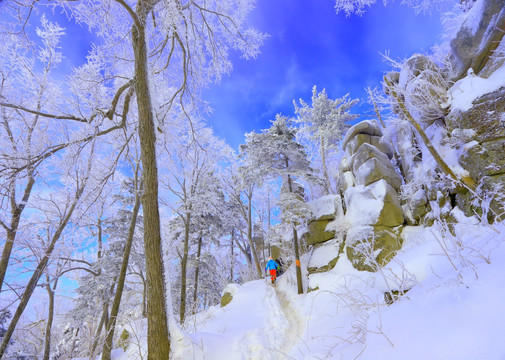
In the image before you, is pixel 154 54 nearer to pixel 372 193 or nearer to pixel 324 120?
pixel 372 193

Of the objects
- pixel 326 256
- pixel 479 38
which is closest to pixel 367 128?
pixel 479 38

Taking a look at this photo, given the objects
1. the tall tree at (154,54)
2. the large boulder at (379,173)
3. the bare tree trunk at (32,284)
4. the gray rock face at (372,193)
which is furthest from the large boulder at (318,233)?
the bare tree trunk at (32,284)

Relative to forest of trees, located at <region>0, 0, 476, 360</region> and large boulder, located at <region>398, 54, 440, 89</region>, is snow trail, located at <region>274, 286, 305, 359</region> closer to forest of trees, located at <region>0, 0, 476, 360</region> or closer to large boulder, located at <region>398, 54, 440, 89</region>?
forest of trees, located at <region>0, 0, 476, 360</region>

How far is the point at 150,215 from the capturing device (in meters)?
3.91

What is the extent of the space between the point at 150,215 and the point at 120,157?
4.74 m

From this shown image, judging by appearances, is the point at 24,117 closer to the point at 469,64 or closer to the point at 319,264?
the point at 319,264

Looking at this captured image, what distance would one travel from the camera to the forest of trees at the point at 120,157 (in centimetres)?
436

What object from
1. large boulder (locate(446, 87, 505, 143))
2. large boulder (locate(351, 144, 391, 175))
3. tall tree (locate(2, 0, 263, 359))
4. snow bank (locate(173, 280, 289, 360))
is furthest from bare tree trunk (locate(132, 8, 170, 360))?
large boulder (locate(351, 144, 391, 175))

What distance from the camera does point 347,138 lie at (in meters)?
14.8

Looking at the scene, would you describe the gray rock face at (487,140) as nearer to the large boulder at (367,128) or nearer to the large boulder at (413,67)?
the large boulder at (413,67)

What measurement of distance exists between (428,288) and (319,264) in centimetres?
1091

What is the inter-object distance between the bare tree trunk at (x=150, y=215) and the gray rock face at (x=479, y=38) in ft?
31.2

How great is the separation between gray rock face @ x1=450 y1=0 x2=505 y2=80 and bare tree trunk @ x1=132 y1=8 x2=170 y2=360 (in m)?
9.52

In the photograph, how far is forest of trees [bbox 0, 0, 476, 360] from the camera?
4359mm
